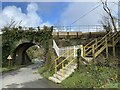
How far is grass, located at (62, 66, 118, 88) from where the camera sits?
1253cm

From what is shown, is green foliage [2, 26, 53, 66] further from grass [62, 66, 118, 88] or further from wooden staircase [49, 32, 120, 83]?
grass [62, 66, 118, 88]

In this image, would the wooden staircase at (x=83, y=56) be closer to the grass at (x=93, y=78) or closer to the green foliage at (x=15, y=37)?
the grass at (x=93, y=78)

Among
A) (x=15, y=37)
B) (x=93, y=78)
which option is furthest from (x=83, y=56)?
(x=15, y=37)

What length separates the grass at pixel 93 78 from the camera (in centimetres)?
1253

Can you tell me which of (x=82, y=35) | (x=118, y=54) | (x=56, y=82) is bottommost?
(x=56, y=82)

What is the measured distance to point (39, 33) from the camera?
30969mm

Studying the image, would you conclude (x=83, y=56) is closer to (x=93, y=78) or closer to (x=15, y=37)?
(x=93, y=78)

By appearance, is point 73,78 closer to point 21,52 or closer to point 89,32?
point 89,32

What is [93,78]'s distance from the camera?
43.5ft

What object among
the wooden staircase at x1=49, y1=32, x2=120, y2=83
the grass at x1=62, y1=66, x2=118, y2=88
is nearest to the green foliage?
the wooden staircase at x1=49, y1=32, x2=120, y2=83

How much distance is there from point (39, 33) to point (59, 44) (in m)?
5.53

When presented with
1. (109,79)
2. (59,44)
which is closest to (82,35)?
(59,44)

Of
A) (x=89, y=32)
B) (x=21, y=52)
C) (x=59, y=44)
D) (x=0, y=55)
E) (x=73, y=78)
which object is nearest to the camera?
(x=73, y=78)

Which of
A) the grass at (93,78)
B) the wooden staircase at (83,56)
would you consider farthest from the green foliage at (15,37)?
the grass at (93,78)
